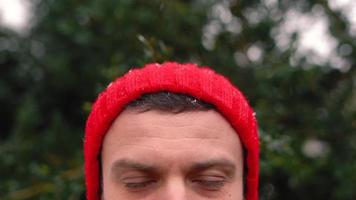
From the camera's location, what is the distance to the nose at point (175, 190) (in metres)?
1.80

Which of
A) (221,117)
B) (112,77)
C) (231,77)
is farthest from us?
A: (231,77)

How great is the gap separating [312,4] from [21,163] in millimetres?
1566

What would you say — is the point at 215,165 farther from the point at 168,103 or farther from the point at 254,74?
the point at 254,74

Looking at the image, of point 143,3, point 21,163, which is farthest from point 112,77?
point 21,163

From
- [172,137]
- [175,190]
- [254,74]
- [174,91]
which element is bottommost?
[175,190]

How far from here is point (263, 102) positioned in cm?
304

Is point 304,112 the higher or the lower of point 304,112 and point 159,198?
the higher

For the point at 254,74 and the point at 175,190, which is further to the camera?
the point at 254,74

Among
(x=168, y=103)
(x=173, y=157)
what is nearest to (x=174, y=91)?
(x=168, y=103)

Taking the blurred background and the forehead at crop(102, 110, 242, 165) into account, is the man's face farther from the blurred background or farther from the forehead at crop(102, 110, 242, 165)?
the blurred background

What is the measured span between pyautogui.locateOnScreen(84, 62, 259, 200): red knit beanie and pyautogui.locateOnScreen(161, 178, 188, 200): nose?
0.79 feet

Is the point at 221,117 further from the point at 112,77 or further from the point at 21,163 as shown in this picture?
the point at 21,163

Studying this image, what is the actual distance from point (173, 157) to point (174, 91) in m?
0.20

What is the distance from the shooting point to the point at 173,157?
5.99ft
